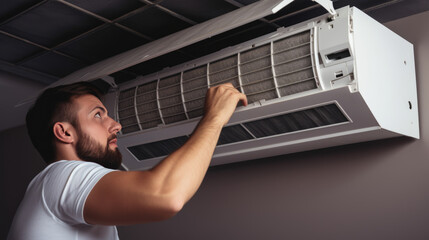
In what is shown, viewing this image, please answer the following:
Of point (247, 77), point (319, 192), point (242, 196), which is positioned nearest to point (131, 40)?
point (247, 77)

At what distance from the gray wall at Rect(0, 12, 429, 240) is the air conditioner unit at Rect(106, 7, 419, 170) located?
0.43 ft

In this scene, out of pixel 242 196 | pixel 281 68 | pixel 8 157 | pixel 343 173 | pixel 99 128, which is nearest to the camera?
pixel 99 128

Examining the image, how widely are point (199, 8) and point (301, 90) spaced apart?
64 centimetres

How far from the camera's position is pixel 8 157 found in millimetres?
3887

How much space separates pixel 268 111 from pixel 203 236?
3.09ft

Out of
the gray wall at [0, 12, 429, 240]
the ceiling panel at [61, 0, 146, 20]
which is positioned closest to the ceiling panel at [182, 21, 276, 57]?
the ceiling panel at [61, 0, 146, 20]

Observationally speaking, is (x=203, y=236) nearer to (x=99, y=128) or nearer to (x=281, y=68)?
(x=281, y=68)

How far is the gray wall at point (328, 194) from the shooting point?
2.01m

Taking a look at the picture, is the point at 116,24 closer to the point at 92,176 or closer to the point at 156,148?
the point at 156,148

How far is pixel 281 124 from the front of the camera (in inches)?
78.6

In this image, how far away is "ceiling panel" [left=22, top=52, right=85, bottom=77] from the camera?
8.98 feet

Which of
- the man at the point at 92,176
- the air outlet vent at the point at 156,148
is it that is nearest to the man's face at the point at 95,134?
the man at the point at 92,176

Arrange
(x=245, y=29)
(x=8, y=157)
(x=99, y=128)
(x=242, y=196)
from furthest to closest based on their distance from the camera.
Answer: (x=8, y=157), (x=242, y=196), (x=245, y=29), (x=99, y=128)

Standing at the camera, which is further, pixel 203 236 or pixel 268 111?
pixel 203 236
